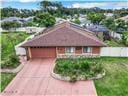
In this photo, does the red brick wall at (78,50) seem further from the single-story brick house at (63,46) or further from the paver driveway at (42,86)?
the paver driveway at (42,86)

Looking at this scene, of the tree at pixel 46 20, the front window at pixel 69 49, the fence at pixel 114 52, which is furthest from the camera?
the tree at pixel 46 20

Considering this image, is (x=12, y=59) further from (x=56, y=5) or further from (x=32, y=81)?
(x=56, y=5)

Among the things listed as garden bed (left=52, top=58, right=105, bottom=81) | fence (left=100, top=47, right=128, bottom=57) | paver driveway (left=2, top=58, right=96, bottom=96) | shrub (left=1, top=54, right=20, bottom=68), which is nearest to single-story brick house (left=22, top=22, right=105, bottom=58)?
fence (left=100, top=47, right=128, bottom=57)

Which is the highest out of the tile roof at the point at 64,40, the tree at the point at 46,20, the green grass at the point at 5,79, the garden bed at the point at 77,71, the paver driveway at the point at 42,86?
the tree at the point at 46,20

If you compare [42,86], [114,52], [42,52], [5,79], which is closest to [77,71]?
[42,86]

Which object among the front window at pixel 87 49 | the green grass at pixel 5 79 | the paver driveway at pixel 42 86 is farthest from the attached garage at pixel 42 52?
the green grass at pixel 5 79

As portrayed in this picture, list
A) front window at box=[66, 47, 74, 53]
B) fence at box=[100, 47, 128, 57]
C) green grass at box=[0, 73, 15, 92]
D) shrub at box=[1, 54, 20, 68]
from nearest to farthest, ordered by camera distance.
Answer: green grass at box=[0, 73, 15, 92]
shrub at box=[1, 54, 20, 68]
front window at box=[66, 47, 74, 53]
fence at box=[100, 47, 128, 57]

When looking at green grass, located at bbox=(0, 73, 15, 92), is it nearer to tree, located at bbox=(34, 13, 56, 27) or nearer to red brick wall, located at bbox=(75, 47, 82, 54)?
red brick wall, located at bbox=(75, 47, 82, 54)
